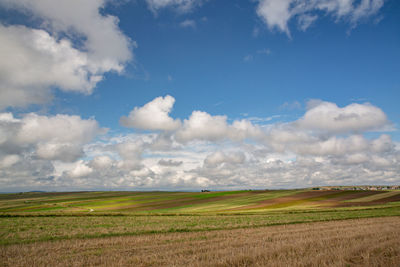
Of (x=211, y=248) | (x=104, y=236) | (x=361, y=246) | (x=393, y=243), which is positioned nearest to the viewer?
Answer: (x=361, y=246)

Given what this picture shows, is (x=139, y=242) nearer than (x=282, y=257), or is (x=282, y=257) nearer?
(x=282, y=257)

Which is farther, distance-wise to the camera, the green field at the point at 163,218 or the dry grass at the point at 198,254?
the green field at the point at 163,218

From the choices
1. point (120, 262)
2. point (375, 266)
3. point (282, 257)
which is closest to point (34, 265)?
point (120, 262)

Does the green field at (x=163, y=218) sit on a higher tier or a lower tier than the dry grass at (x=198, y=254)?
lower

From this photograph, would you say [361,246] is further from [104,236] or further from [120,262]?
[104,236]

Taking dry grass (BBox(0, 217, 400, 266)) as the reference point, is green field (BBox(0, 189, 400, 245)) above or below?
below

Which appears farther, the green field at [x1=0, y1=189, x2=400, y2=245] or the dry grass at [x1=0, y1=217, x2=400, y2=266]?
the green field at [x1=0, y1=189, x2=400, y2=245]

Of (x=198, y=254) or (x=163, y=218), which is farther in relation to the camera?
(x=163, y=218)

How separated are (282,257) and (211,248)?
4.79 m

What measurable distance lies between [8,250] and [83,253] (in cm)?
492

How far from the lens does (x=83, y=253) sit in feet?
43.7

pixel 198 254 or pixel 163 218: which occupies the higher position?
pixel 198 254

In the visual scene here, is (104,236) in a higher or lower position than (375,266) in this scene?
lower

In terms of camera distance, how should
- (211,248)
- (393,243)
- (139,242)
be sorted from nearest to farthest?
(393,243)
(211,248)
(139,242)
